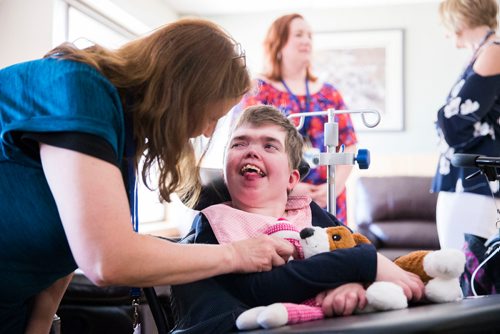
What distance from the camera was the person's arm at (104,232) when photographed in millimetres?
879

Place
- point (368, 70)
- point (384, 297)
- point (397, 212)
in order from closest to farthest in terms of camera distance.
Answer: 1. point (384, 297)
2. point (397, 212)
3. point (368, 70)

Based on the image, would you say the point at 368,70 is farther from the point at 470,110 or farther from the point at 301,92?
the point at 470,110

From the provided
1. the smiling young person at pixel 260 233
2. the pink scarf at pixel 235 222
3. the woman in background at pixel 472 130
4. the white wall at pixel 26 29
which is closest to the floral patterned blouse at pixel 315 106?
the woman in background at pixel 472 130

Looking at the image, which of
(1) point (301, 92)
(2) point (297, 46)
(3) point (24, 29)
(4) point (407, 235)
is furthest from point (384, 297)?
(4) point (407, 235)

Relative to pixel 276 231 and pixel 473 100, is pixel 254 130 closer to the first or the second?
pixel 276 231

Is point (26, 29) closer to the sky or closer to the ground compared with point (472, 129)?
closer to the sky

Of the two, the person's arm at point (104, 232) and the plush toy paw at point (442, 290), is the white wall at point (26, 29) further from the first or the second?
the plush toy paw at point (442, 290)

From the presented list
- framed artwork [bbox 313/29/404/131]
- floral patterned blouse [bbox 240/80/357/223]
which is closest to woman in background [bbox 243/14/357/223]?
floral patterned blouse [bbox 240/80/357/223]

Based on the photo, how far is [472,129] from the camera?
6.72ft

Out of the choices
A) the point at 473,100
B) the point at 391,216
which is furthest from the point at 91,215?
the point at 391,216

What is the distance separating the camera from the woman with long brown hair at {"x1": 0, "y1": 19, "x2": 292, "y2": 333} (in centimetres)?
90

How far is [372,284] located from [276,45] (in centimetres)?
173

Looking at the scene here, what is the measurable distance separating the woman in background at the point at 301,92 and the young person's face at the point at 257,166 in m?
→ 0.79

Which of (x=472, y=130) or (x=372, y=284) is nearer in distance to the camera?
(x=372, y=284)
